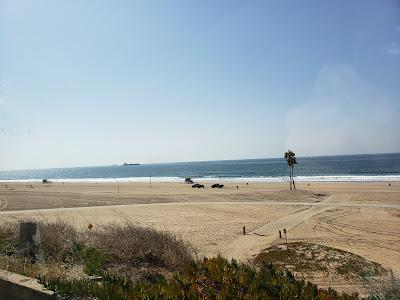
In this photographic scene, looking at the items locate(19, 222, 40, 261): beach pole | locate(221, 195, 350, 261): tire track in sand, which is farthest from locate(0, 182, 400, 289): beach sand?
locate(19, 222, 40, 261): beach pole

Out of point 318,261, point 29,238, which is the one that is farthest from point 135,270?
point 318,261

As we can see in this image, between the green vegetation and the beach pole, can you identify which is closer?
the green vegetation

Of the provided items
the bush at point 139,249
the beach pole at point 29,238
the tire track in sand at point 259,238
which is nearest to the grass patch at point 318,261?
the tire track in sand at point 259,238

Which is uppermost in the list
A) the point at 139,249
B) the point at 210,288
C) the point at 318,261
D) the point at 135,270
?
the point at 210,288

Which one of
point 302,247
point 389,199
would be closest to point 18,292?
point 302,247

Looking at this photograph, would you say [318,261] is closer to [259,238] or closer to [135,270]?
[259,238]

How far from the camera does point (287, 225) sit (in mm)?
26656

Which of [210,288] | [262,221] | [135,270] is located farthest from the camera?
[262,221]

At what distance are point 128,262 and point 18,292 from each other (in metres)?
2.94

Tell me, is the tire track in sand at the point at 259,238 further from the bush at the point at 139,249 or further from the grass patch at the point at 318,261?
the bush at the point at 139,249

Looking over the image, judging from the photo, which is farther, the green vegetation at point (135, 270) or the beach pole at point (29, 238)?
the beach pole at point (29, 238)

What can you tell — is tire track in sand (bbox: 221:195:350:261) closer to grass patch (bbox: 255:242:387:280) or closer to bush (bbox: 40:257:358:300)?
grass patch (bbox: 255:242:387:280)

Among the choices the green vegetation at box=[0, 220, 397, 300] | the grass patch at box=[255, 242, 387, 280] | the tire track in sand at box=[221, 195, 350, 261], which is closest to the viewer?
the green vegetation at box=[0, 220, 397, 300]

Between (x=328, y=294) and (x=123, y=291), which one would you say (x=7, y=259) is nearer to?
(x=123, y=291)
